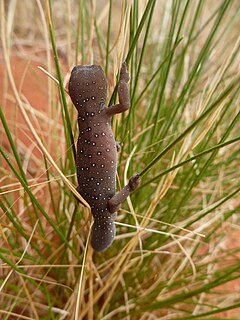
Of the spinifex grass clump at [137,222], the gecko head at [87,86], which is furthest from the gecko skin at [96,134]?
the spinifex grass clump at [137,222]

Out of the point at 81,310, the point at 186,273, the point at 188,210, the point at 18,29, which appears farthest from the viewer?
the point at 18,29

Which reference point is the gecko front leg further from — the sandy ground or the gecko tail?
the sandy ground

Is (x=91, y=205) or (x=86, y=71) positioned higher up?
(x=86, y=71)

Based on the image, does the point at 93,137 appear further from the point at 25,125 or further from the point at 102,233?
the point at 25,125

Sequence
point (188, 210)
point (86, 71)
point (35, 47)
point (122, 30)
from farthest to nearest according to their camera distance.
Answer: point (35, 47) → point (188, 210) → point (122, 30) → point (86, 71)

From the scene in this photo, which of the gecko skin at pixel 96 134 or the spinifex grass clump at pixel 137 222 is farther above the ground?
the gecko skin at pixel 96 134

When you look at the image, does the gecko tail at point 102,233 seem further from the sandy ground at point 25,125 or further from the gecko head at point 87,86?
the sandy ground at point 25,125

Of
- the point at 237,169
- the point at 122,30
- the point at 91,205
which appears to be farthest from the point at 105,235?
the point at 237,169

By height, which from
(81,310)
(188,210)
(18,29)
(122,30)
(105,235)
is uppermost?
(122,30)

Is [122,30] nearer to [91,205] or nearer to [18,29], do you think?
[91,205]
